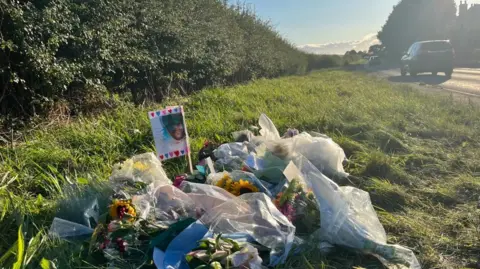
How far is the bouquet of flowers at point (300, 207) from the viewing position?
2515 mm

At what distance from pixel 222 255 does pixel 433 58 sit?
1573 centimetres

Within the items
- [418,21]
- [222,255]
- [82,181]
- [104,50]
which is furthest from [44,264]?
[418,21]

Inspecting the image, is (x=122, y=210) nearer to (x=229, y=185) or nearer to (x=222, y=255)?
(x=222, y=255)

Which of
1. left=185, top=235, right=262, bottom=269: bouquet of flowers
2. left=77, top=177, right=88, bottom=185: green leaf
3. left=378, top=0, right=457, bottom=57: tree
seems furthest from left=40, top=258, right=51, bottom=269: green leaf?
left=378, top=0, right=457, bottom=57: tree

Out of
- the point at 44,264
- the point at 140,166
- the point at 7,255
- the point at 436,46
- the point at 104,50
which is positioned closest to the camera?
the point at 44,264

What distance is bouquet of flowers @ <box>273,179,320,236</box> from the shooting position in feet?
8.25

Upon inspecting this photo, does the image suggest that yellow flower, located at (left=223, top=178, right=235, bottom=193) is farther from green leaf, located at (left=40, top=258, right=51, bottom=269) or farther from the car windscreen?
the car windscreen

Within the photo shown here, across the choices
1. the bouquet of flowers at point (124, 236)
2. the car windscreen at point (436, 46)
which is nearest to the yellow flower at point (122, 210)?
the bouquet of flowers at point (124, 236)

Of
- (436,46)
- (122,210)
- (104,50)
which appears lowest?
(122,210)

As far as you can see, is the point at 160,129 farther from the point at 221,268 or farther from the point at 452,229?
the point at 452,229

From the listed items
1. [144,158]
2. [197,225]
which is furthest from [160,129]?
[197,225]

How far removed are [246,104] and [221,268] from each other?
5.16 metres

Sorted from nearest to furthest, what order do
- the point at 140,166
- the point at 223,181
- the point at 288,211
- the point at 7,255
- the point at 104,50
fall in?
1. the point at 7,255
2. the point at 288,211
3. the point at 223,181
4. the point at 140,166
5. the point at 104,50

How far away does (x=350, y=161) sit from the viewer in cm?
398
